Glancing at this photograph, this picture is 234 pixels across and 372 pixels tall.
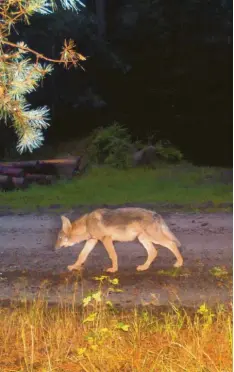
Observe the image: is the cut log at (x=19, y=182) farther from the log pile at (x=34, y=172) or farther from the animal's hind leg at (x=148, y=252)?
the animal's hind leg at (x=148, y=252)

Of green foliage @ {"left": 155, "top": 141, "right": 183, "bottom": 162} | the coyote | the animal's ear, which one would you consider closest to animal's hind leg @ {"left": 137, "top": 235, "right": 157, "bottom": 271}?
the coyote

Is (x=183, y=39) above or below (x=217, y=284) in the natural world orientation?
above

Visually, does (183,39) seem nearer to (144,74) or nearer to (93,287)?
(144,74)

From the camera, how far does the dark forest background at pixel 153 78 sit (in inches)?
1227

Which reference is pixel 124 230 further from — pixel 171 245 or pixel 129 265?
pixel 129 265

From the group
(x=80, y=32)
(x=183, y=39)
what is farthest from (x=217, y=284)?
(x=183, y=39)

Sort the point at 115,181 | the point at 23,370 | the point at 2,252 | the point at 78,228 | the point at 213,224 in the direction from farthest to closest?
the point at 115,181
the point at 213,224
the point at 2,252
the point at 78,228
the point at 23,370

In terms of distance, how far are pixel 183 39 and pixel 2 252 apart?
23.5 metres

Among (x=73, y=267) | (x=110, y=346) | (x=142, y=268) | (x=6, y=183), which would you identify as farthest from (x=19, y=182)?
(x=110, y=346)

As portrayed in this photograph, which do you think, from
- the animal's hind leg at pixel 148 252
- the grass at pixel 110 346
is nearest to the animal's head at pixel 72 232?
the animal's hind leg at pixel 148 252

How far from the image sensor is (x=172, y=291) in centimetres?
827

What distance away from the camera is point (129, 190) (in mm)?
17875

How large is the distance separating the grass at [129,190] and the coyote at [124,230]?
6008 mm

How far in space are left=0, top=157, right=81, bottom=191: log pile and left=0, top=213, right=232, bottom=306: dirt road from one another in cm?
516
